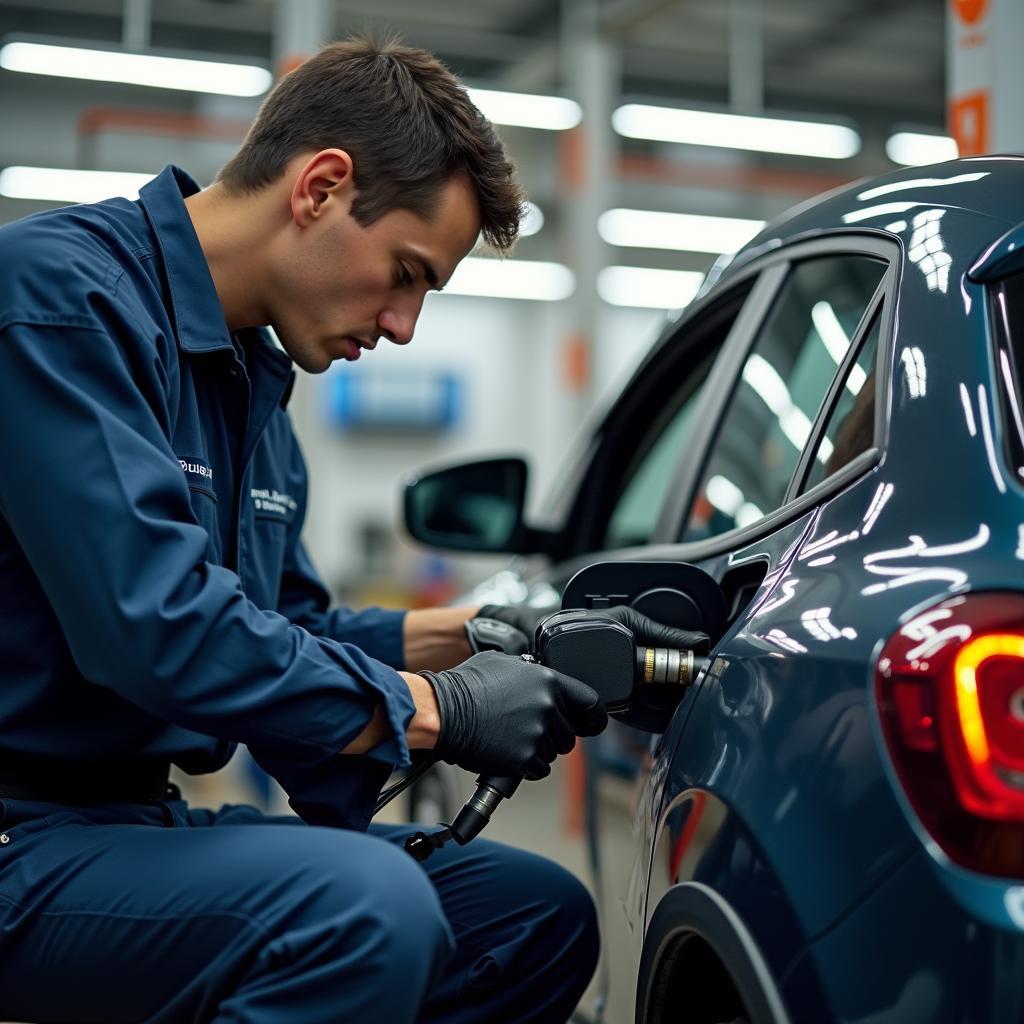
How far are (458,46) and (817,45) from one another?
323cm

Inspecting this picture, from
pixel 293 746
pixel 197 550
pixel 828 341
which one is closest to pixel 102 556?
pixel 197 550

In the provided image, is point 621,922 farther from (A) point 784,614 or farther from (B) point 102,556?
(B) point 102,556

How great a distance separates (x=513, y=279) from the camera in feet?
47.1

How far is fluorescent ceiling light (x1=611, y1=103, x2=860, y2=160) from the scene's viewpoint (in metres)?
8.09

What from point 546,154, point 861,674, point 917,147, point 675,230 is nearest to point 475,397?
point 546,154

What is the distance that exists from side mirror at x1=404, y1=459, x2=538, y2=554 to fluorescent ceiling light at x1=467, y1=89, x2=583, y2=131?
5448mm

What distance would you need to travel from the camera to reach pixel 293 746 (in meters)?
1.41

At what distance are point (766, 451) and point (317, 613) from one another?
789 mm

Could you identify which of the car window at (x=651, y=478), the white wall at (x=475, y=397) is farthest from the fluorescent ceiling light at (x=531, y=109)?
the white wall at (x=475, y=397)

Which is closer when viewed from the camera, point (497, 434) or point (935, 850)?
point (935, 850)

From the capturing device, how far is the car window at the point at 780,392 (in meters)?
1.77

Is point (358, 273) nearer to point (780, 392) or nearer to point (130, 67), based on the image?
point (780, 392)

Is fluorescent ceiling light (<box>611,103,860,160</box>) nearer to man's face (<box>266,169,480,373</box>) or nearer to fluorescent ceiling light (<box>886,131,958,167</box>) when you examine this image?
fluorescent ceiling light (<box>886,131,958,167</box>)

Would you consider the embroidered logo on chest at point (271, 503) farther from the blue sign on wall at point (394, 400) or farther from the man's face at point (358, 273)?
the blue sign on wall at point (394, 400)
